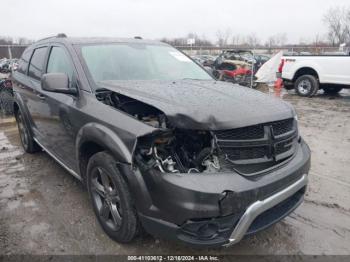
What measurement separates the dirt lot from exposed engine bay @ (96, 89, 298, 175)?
2.90 feet

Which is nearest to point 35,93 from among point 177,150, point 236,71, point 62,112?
point 62,112

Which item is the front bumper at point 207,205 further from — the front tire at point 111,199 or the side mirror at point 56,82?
the side mirror at point 56,82

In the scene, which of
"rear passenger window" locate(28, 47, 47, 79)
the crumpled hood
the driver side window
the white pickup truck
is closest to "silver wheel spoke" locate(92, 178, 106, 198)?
the crumpled hood

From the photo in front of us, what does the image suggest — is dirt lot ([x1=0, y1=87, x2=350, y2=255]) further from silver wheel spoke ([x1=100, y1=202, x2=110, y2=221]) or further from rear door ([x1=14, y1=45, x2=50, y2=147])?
rear door ([x1=14, y1=45, x2=50, y2=147])

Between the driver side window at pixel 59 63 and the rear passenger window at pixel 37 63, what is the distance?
0.29 meters

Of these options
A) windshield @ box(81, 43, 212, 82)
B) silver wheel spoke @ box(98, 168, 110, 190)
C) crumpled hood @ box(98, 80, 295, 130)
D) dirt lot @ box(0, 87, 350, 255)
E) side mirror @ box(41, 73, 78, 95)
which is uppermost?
windshield @ box(81, 43, 212, 82)

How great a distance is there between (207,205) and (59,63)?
256cm

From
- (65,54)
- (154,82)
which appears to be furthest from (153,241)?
(65,54)

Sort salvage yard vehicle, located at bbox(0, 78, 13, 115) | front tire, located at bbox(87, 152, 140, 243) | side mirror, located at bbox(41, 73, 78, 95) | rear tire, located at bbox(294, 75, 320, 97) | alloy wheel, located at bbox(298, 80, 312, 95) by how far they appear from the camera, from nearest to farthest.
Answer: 1. front tire, located at bbox(87, 152, 140, 243)
2. side mirror, located at bbox(41, 73, 78, 95)
3. salvage yard vehicle, located at bbox(0, 78, 13, 115)
4. rear tire, located at bbox(294, 75, 320, 97)
5. alloy wheel, located at bbox(298, 80, 312, 95)

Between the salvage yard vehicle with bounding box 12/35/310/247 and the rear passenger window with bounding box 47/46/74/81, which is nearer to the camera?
the salvage yard vehicle with bounding box 12/35/310/247

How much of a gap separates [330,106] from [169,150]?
875cm

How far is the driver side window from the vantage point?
331 centimetres

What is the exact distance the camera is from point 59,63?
362cm

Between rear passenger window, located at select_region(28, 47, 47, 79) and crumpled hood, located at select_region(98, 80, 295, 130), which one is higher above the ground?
rear passenger window, located at select_region(28, 47, 47, 79)
